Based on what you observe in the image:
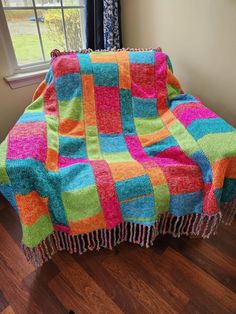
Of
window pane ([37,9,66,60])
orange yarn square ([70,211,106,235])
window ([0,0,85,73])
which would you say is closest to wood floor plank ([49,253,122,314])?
orange yarn square ([70,211,106,235])

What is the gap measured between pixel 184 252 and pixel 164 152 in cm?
53

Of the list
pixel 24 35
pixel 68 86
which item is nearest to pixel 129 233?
Result: pixel 68 86

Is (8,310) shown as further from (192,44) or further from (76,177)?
(192,44)

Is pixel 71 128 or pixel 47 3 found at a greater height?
pixel 47 3

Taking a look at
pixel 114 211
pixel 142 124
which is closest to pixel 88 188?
pixel 114 211

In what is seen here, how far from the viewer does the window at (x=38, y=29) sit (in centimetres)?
138

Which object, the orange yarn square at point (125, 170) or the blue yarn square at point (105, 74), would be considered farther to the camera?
the blue yarn square at point (105, 74)

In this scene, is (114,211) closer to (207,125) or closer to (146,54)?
(207,125)

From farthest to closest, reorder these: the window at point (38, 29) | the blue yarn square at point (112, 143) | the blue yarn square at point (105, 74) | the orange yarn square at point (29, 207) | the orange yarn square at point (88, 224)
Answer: the window at point (38, 29) < the blue yarn square at point (105, 74) < the blue yarn square at point (112, 143) < the orange yarn square at point (88, 224) < the orange yarn square at point (29, 207)

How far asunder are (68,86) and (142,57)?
0.47 metres

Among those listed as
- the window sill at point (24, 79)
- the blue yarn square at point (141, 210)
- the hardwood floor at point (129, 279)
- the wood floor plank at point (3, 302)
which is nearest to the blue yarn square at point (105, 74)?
the window sill at point (24, 79)

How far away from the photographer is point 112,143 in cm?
120

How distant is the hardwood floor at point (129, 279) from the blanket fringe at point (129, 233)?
0.23 feet

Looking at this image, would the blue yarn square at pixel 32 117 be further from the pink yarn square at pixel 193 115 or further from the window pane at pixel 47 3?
the window pane at pixel 47 3
